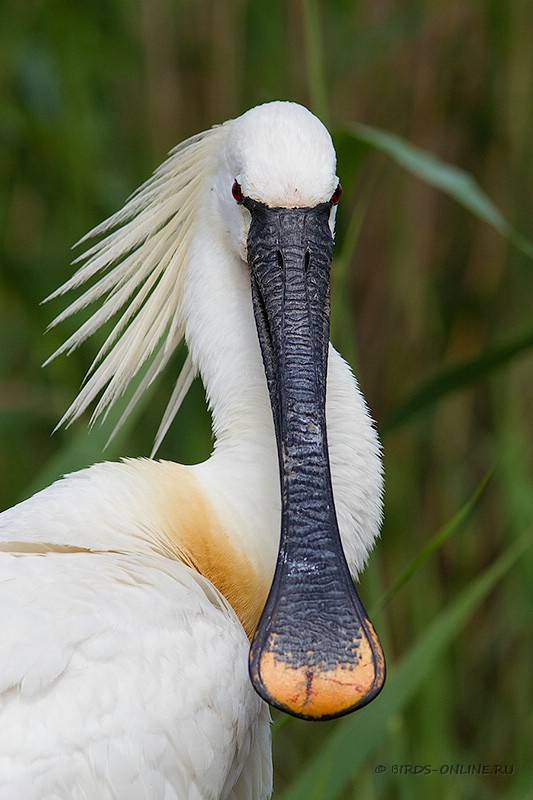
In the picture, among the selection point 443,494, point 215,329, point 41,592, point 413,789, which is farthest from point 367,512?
point 443,494

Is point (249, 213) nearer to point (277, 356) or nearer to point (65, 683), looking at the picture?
point (277, 356)

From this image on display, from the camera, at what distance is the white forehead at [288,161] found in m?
1.77

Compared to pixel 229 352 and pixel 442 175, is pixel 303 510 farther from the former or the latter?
pixel 442 175

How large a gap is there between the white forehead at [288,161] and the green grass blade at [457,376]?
516 millimetres

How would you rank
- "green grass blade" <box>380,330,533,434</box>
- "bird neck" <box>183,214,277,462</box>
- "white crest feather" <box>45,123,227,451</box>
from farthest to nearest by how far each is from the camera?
"green grass blade" <box>380,330,533,434</box>, "white crest feather" <box>45,123,227,451</box>, "bird neck" <box>183,214,277,462</box>

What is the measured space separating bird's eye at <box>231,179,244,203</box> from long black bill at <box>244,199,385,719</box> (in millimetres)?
33

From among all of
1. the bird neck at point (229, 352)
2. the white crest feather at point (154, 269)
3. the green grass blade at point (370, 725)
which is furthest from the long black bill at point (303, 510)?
the green grass blade at point (370, 725)

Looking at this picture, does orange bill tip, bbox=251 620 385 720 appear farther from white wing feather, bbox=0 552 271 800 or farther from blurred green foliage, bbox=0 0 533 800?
blurred green foliage, bbox=0 0 533 800

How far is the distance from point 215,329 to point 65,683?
631mm

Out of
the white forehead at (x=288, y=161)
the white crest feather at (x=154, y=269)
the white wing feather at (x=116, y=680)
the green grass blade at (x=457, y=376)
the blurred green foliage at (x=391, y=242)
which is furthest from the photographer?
the blurred green foliage at (x=391, y=242)

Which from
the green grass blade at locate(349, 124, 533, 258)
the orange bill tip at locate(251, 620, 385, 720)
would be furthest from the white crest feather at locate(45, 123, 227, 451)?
the orange bill tip at locate(251, 620, 385, 720)

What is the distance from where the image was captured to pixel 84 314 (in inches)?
117

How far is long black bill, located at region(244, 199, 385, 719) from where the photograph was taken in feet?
5.26

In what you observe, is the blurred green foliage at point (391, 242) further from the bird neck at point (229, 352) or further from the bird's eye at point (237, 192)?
the bird's eye at point (237, 192)
